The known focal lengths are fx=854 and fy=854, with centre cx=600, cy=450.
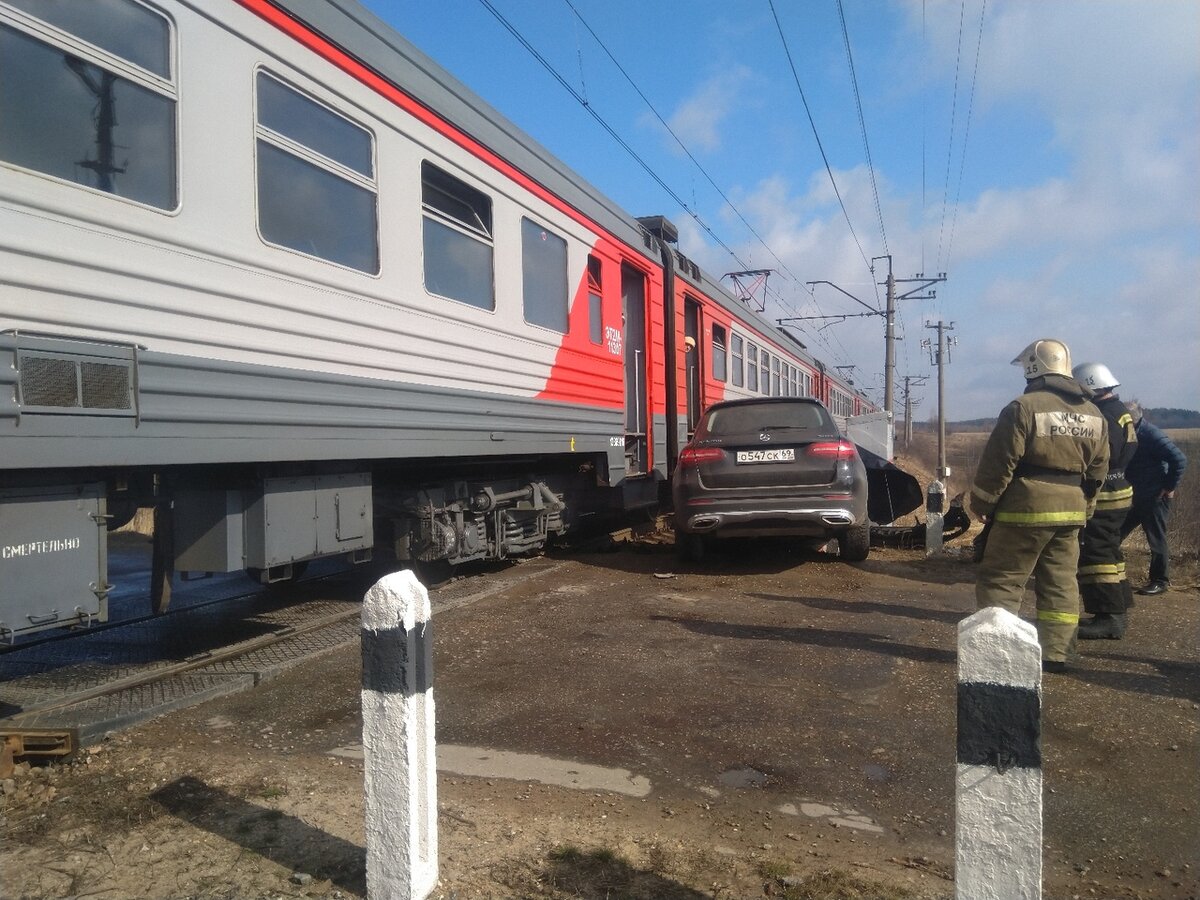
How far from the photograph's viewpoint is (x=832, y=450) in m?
7.10

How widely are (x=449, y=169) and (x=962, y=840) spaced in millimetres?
5113

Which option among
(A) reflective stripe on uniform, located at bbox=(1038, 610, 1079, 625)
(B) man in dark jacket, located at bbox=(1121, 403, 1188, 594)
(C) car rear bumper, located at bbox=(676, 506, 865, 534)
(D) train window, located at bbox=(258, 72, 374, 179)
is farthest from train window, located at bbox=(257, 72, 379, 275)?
(B) man in dark jacket, located at bbox=(1121, 403, 1188, 594)

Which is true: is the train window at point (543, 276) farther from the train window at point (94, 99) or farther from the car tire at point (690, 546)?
the train window at point (94, 99)

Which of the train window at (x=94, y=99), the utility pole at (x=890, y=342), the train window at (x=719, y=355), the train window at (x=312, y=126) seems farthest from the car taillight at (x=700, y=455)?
the utility pole at (x=890, y=342)

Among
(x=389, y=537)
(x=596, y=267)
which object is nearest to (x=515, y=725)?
(x=389, y=537)

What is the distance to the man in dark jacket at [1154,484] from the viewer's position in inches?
249

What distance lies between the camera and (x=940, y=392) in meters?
37.3

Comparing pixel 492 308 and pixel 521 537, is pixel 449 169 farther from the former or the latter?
pixel 521 537

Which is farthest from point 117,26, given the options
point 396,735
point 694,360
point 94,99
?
point 694,360

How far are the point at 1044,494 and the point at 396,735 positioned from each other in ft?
11.3

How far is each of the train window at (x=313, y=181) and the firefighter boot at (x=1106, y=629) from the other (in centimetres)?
476

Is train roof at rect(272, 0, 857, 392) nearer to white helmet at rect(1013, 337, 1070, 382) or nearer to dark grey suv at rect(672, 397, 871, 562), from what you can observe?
dark grey suv at rect(672, 397, 871, 562)

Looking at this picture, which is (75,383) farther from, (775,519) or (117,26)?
(775,519)

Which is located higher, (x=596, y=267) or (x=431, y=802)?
(x=596, y=267)
